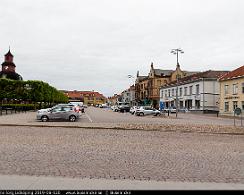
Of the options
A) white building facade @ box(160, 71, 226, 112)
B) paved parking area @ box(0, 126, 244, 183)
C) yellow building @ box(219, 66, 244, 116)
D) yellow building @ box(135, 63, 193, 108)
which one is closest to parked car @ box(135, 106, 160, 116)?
yellow building @ box(219, 66, 244, 116)

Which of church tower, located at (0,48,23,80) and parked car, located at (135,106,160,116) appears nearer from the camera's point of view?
parked car, located at (135,106,160,116)

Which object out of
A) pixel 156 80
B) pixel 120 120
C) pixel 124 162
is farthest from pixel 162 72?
pixel 124 162

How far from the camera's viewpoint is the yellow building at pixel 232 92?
165 ft

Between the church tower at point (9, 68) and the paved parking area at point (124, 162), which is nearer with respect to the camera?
the paved parking area at point (124, 162)

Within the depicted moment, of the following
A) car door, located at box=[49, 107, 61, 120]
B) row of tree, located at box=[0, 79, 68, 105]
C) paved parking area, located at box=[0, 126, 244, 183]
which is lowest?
paved parking area, located at box=[0, 126, 244, 183]

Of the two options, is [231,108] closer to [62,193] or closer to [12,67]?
[62,193]

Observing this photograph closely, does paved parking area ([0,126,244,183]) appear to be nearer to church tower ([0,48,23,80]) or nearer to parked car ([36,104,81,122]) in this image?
parked car ([36,104,81,122])

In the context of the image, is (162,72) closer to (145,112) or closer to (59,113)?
(145,112)

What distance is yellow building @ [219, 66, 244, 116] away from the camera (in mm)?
50406

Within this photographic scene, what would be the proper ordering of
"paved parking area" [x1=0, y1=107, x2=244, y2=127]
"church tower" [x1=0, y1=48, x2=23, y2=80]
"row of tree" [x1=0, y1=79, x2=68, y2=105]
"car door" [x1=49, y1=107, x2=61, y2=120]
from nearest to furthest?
"paved parking area" [x1=0, y1=107, x2=244, y2=127]
"car door" [x1=49, y1=107, x2=61, y2=120]
"row of tree" [x1=0, y1=79, x2=68, y2=105]
"church tower" [x1=0, y1=48, x2=23, y2=80]

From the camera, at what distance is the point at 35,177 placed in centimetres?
705

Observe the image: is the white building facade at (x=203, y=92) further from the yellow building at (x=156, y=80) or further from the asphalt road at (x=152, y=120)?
the yellow building at (x=156, y=80)

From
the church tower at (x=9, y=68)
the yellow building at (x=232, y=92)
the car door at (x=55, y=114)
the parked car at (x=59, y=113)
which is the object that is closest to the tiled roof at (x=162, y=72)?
the yellow building at (x=232, y=92)

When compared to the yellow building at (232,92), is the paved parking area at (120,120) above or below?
below
